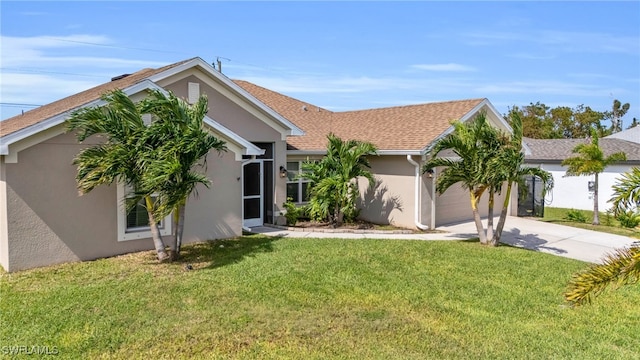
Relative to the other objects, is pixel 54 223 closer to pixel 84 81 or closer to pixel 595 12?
pixel 595 12

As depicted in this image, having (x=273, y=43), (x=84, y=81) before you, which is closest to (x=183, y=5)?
(x=273, y=43)

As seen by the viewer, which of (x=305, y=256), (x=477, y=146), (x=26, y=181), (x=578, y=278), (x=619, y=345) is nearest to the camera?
(x=578, y=278)

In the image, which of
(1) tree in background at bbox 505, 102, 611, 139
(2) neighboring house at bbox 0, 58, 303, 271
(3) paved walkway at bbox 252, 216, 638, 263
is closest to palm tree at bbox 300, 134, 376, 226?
(3) paved walkway at bbox 252, 216, 638, 263

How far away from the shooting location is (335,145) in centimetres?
1490

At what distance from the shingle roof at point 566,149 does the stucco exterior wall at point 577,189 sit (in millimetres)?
691

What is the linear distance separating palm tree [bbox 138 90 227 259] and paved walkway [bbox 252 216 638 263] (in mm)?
5021

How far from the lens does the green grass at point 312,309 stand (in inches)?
225

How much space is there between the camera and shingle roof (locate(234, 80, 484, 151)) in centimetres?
1576

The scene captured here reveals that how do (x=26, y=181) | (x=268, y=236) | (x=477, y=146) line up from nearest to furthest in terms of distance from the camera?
1. (x=26, y=181)
2. (x=477, y=146)
3. (x=268, y=236)

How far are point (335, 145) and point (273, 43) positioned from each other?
22.9 feet

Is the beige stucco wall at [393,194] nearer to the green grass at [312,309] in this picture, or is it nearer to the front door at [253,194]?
the front door at [253,194]

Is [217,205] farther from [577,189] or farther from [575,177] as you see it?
[577,189]

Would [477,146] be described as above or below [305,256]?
above

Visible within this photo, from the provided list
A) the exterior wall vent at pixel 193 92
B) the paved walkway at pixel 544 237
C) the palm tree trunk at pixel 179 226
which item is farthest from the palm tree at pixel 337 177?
the palm tree trunk at pixel 179 226
